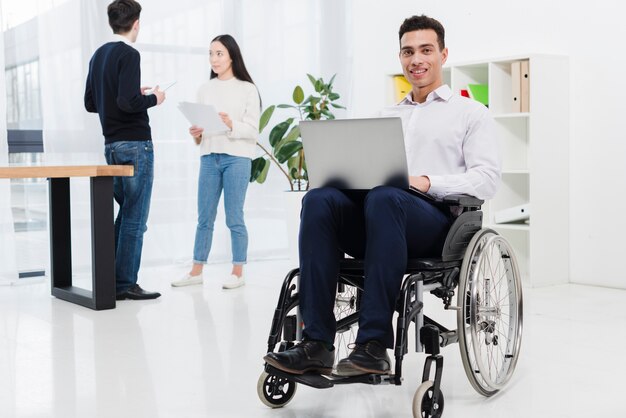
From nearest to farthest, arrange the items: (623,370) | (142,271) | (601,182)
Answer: (623,370) → (601,182) → (142,271)

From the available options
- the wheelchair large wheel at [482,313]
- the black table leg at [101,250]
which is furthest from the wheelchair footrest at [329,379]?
the black table leg at [101,250]

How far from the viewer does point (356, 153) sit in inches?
90.7

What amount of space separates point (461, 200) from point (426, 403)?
0.59 metres

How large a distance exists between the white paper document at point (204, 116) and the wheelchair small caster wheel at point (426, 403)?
2.35 m

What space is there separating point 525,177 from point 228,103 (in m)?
1.69

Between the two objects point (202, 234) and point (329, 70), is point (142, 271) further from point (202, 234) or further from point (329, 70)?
point (329, 70)

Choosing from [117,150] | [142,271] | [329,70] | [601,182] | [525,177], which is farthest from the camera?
[329,70]

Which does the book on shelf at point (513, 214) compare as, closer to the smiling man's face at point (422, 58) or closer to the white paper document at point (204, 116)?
the white paper document at point (204, 116)

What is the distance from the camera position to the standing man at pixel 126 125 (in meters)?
4.03

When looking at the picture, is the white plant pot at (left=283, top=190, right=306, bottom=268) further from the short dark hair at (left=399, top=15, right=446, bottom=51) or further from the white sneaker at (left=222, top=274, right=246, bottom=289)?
the short dark hair at (left=399, top=15, right=446, bottom=51)

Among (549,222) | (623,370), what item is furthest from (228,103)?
(623,370)

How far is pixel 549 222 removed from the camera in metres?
4.46

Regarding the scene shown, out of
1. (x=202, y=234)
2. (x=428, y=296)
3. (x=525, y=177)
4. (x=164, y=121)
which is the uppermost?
(x=164, y=121)

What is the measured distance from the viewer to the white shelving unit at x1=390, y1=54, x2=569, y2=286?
4391mm
